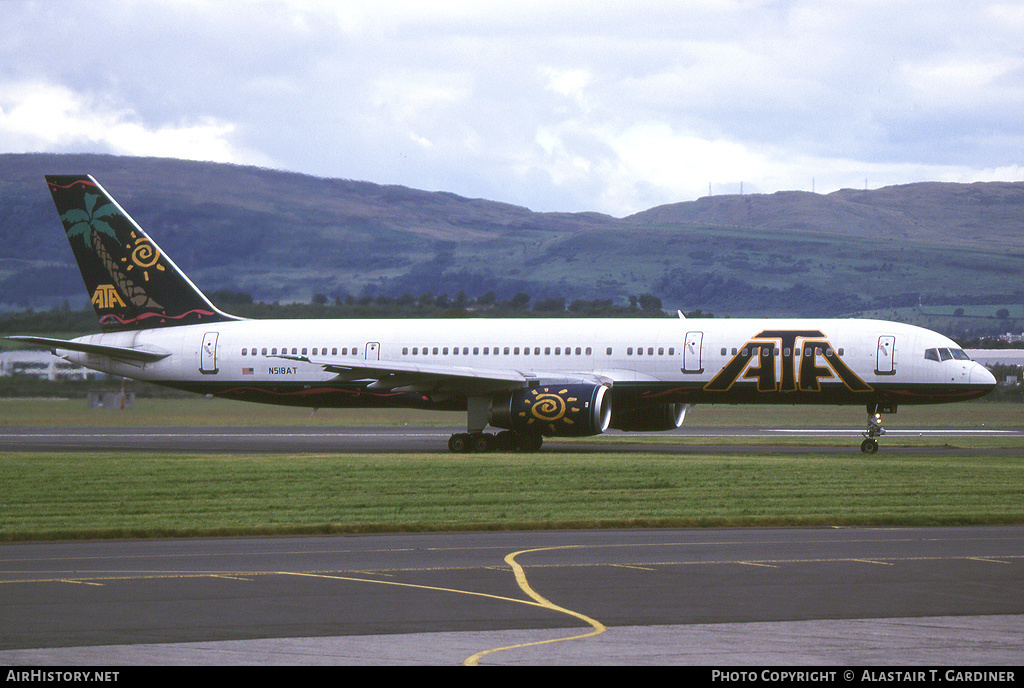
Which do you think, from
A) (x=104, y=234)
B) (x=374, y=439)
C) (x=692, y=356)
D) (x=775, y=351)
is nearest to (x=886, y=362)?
(x=775, y=351)

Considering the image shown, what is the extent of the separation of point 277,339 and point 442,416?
25022mm

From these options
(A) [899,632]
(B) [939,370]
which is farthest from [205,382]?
(A) [899,632]

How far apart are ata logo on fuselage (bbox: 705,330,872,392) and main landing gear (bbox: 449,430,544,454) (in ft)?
19.0

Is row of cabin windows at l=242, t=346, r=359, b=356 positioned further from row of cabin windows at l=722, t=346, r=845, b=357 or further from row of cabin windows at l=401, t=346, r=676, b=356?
row of cabin windows at l=722, t=346, r=845, b=357

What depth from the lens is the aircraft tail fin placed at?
138 ft

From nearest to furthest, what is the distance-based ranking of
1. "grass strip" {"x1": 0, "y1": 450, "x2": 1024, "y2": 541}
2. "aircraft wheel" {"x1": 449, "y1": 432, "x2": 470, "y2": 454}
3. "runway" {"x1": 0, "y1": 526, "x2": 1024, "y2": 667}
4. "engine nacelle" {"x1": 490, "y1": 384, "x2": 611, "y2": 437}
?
"runway" {"x1": 0, "y1": 526, "x2": 1024, "y2": 667}, "grass strip" {"x1": 0, "y1": 450, "x2": 1024, "y2": 541}, "engine nacelle" {"x1": 490, "y1": 384, "x2": 611, "y2": 437}, "aircraft wheel" {"x1": 449, "y1": 432, "x2": 470, "y2": 454}

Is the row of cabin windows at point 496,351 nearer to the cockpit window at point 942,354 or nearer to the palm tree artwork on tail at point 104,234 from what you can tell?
the cockpit window at point 942,354

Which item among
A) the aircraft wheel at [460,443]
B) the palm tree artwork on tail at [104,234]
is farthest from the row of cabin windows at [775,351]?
the palm tree artwork on tail at [104,234]

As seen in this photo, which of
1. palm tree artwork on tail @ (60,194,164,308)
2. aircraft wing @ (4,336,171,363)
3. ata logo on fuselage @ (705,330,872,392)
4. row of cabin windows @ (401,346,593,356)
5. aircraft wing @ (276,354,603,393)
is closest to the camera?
ata logo on fuselage @ (705,330,872,392)

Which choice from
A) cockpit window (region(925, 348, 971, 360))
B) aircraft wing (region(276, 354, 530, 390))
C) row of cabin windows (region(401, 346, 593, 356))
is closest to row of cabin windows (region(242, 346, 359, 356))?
row of cabin windows (region(401, 346, 593, 356))

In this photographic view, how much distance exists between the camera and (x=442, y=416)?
2547 inches

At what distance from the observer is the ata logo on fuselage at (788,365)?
34.9 metres

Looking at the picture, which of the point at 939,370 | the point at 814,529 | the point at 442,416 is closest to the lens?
the point at 814,529

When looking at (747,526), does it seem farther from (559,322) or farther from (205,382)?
(205,382)
